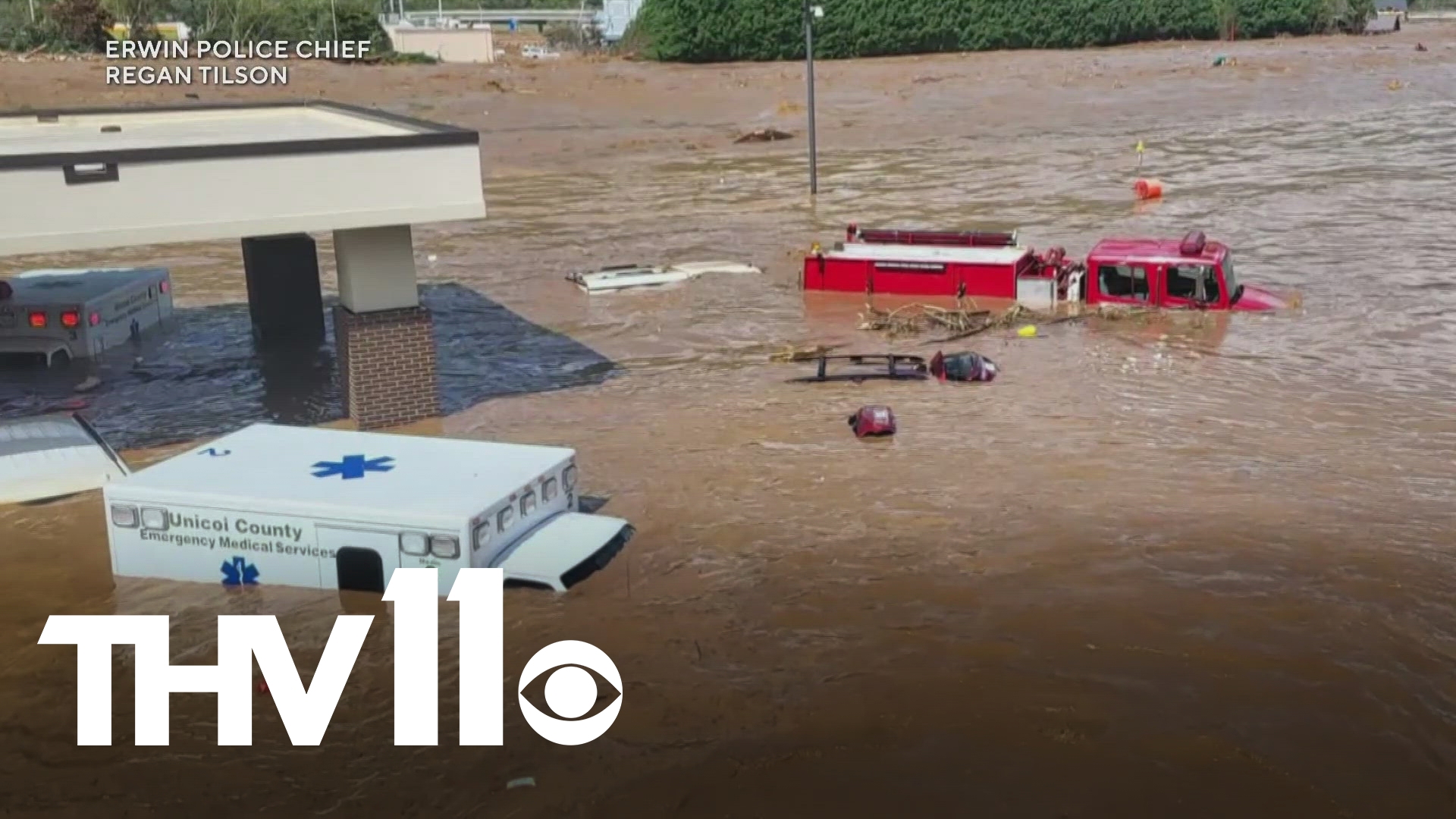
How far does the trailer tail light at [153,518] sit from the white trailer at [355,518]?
11mm

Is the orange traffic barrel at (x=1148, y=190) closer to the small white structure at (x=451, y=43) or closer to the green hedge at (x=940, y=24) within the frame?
the green hedge at (x=940, y=24)

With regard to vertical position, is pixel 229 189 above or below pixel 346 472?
above

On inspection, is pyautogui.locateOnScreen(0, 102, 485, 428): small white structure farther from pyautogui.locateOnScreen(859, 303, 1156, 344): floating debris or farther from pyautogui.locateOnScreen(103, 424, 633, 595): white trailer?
pyautogui.locateOnScreen(859, 303, 1156, 344): floating debris

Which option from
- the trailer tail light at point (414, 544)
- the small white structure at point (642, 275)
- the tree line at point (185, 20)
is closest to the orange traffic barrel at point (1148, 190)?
the small white structure at point (642, 275)

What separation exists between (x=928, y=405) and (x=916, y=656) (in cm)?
932

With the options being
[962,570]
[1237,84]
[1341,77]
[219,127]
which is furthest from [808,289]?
[1341,77]

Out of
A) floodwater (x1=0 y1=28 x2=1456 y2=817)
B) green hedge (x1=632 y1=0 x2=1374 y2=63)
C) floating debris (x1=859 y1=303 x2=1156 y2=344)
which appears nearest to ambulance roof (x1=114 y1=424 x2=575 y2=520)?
floodwater (x1=0 y1=28 x2=1456 y2=817)

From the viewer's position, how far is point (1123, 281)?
1136 inches

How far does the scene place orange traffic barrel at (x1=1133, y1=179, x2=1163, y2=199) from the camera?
144 ft

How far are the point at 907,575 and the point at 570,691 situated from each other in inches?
163

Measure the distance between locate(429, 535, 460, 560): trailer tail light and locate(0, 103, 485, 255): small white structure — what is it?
6722mm

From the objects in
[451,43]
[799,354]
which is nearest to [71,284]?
[799,354]

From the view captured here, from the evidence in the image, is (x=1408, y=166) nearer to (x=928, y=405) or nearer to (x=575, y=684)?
(x=928, y=405)

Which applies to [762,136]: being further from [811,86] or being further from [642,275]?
[642,275]
